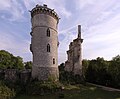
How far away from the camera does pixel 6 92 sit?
34375 millimetres

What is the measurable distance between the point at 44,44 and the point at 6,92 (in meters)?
12.4

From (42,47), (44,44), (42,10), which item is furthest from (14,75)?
(42,10)

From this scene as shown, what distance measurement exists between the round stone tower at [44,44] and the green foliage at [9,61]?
31.3 metres

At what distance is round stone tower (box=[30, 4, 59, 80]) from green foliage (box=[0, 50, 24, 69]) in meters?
31.3

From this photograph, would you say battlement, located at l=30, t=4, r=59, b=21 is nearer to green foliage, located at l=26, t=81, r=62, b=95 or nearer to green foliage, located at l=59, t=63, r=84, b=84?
green foliage, located at l=59, t=63, r=84, b=84

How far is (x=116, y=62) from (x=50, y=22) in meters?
17.3

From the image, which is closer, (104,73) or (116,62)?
(116,62)

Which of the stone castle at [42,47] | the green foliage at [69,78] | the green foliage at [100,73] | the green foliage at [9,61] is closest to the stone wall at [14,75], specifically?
the stone castle at [42,47]

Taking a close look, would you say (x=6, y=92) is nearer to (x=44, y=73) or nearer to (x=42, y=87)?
(x=42, y=87)

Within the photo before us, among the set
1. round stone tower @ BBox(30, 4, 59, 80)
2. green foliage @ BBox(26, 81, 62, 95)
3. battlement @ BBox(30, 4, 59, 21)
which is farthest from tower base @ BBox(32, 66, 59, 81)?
battlement @ BBox(30, 4, 59, 21)

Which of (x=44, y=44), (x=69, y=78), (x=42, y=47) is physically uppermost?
(x=44, y=44)

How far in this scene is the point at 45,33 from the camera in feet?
133

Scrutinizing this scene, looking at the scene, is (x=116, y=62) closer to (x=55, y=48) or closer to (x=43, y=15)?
(x=55, y=48)

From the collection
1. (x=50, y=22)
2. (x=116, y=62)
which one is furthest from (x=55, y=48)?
(x=116, y=62)
